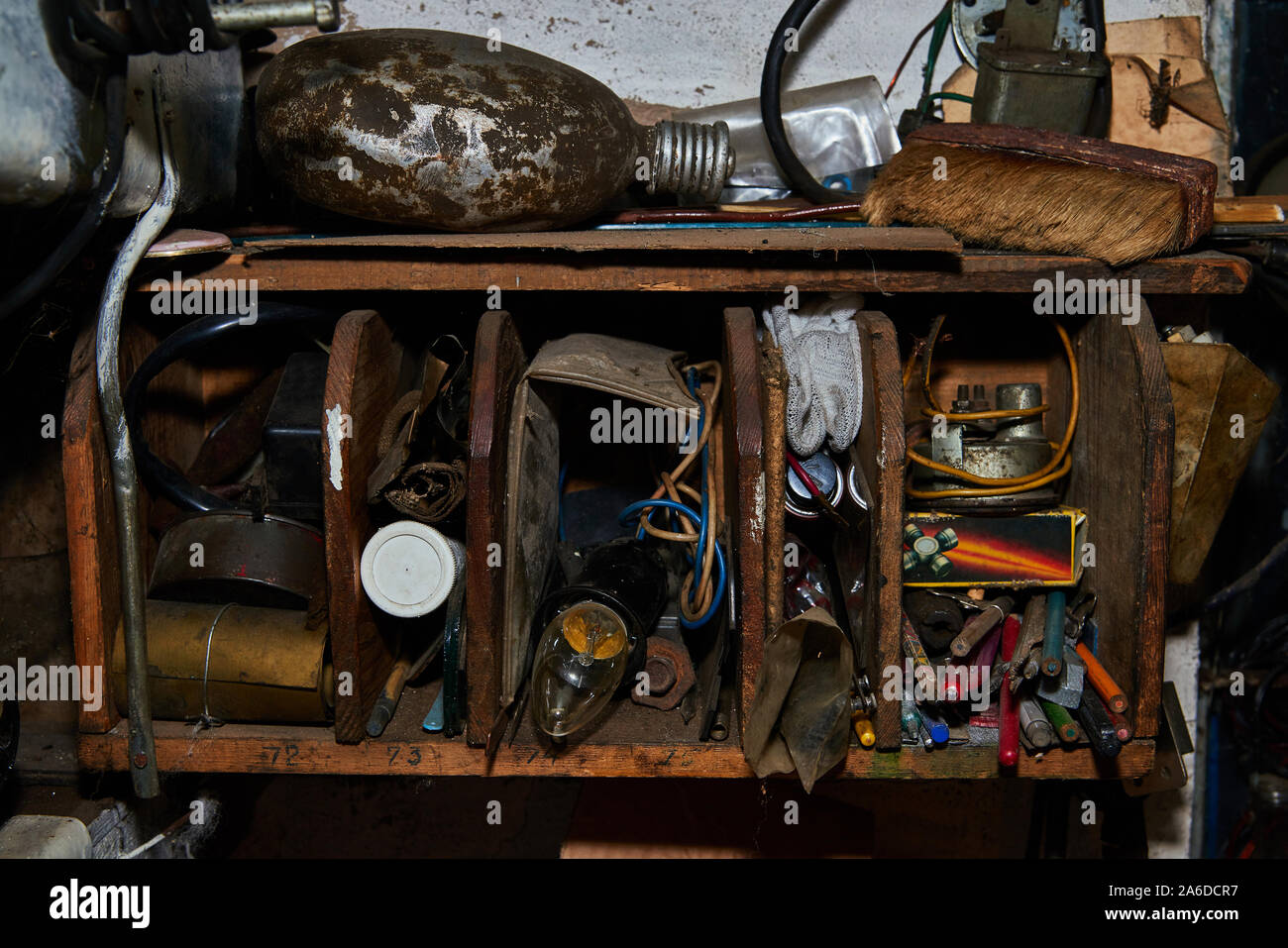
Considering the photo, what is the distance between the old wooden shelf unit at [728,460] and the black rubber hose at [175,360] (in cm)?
5

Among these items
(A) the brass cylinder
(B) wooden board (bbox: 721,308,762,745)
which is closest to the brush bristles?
(B) wooden board (bbox: 721,308,762,745)

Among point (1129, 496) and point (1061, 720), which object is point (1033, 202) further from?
point (1061, 720)

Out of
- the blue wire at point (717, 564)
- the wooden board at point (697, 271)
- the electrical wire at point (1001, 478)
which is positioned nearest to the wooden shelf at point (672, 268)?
Result: the wooden board at point (697, 271)

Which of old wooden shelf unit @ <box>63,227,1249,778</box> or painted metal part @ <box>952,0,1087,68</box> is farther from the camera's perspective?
painted metal part @ <box>952,0,1087,68</box>

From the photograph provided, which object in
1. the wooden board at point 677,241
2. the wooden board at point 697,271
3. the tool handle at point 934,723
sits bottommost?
the tool handle at point 934,723

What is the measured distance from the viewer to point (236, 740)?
939mm

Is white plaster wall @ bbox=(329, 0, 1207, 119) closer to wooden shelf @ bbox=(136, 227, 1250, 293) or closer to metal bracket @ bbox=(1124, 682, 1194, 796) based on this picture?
wooden shelf @ bbox=(136, 227, 1250, 293)

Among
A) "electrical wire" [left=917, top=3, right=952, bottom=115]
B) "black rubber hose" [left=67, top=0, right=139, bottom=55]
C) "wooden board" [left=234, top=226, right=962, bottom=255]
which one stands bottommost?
"wooden board" [left=234, top=226, right=962, bottom=255]

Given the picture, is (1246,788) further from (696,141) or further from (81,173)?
(81,173)

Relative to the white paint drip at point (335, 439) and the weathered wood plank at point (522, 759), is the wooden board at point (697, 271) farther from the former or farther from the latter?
the weathered wood plank at point (522, 759)

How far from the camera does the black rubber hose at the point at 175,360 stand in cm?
95

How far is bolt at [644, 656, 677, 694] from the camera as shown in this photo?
989 millimetres

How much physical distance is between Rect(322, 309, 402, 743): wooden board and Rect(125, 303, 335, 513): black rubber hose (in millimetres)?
101

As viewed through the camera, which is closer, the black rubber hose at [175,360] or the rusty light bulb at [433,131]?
the rusty light bulb at [433,131]
